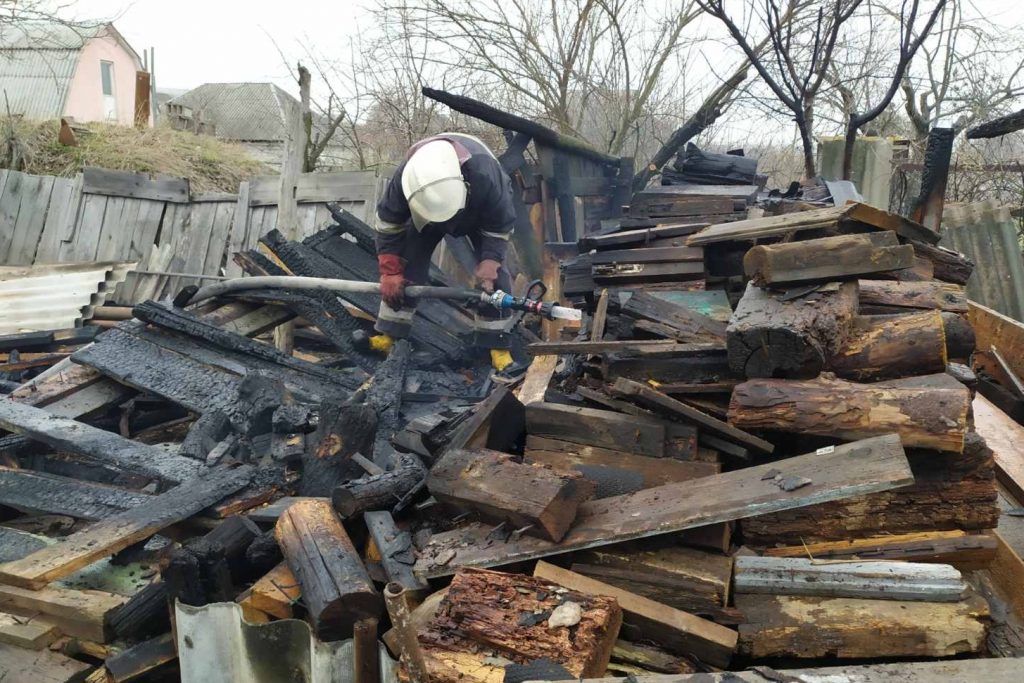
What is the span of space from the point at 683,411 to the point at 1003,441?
204 centimetres

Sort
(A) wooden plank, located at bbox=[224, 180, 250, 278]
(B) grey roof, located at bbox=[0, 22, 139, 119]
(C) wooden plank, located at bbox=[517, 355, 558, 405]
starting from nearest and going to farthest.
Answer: (C) wooden plank, located at bbox=[517, 355, 558, 405] < (A) wooden plank, located at bbox=[224, 180, 250, 278] < (B) grey roof, located at bbox=[0, 22, 139, 119]

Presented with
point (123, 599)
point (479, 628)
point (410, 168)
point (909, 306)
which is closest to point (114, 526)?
point (123, 599)

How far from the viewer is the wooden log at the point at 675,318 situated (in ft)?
10.0

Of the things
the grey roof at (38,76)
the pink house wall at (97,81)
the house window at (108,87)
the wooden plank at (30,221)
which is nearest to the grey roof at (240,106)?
the pink house wall at (97,81)

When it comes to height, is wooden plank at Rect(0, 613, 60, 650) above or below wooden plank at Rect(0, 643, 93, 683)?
above

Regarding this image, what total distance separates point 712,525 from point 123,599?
2518 millimetres

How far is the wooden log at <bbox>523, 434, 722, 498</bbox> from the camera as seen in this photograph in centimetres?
A: 268

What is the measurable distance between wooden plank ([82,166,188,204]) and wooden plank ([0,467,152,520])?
265 inches

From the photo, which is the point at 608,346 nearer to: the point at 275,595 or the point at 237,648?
the point at 275,595

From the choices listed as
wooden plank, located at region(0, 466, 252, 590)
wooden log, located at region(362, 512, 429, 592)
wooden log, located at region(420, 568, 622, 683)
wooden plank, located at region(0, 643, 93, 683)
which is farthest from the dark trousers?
wooden log, located at region(420, 568, 622, 683)

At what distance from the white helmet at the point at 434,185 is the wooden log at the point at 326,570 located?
2620 millimetres

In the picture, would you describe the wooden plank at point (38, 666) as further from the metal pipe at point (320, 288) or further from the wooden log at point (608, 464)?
the metal pipe at point (320, 288)

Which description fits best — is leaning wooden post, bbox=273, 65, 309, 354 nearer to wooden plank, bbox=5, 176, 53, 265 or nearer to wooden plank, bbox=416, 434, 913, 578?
wooden plank, bbox=5, 176, 53, 265

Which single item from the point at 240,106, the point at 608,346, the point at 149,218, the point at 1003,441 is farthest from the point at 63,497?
the point at 240,106
